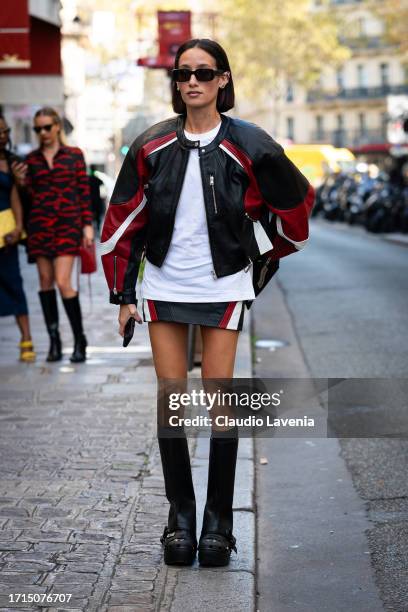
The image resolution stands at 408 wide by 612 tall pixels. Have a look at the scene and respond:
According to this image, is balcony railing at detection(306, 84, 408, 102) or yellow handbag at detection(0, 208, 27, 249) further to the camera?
balcony railing at detection(306, 84, 408, 102)

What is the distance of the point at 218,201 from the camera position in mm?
4617

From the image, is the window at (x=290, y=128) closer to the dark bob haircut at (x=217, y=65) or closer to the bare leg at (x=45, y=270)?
the bare leg at (x=45, y=270)

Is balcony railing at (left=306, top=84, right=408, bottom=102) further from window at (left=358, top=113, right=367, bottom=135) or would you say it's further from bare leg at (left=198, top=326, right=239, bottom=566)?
bare leg at (left=198, top=326, right=239, bottom=566)

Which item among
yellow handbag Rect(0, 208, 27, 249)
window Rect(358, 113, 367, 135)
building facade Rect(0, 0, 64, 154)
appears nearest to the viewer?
yellow handbag Rect(0, 208, 27, 249)

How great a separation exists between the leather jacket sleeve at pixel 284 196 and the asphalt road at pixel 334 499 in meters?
1.16

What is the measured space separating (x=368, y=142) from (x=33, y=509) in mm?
99687

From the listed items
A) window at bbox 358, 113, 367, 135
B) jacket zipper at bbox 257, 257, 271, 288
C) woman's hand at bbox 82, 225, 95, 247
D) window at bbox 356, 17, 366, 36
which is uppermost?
window at bbox 356, 17, 366, 36

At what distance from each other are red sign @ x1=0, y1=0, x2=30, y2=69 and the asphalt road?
14.0ft

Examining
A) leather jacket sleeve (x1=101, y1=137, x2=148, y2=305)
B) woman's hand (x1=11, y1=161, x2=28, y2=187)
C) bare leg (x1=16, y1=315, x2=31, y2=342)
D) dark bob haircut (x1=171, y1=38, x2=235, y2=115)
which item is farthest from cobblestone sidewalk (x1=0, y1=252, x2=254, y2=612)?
dark bob haircut (x1=171, y1=38, x2=235, y2=115)

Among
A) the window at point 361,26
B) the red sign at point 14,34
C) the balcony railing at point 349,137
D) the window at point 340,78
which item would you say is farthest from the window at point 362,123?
the red sign at point 14,34

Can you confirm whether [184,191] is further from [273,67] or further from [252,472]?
[273,67]

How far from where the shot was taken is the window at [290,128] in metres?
108

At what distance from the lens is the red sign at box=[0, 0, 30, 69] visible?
14.9 m

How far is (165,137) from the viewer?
4672 mm
